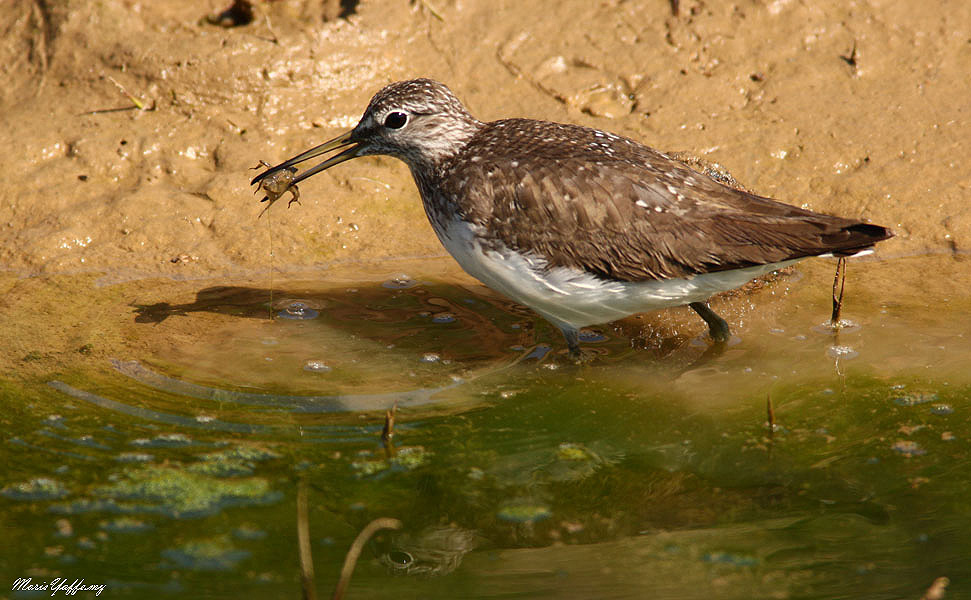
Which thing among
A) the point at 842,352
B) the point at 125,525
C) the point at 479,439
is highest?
the point at 842,352

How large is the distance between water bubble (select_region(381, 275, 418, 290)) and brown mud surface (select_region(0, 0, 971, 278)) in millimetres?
376

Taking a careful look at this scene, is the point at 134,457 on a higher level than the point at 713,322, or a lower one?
lower

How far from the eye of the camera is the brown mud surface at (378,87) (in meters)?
7.79

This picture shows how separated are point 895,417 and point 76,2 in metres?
7.47

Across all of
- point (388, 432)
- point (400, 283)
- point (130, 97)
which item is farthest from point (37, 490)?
point (130, 97)

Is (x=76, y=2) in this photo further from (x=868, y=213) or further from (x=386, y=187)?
(x=868, y=213)

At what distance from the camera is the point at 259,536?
4.84 metres

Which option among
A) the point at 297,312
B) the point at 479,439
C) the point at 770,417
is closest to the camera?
the point at 770,417

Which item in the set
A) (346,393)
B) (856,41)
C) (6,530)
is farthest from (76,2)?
(856,41)

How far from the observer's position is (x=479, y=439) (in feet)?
18.6

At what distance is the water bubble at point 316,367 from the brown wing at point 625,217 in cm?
144

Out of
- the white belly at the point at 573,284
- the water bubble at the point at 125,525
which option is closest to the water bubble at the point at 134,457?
the water bubble at the point at 125,525

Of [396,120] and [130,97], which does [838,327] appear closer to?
[396,120]

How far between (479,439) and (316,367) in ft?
4.59
